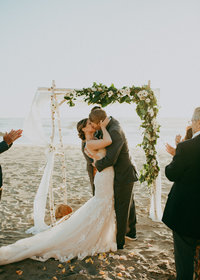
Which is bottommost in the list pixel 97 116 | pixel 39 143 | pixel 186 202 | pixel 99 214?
pixel 99 214

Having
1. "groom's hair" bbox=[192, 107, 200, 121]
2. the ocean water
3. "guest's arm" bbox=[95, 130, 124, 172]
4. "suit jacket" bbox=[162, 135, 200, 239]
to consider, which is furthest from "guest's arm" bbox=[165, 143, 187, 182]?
the ocean water

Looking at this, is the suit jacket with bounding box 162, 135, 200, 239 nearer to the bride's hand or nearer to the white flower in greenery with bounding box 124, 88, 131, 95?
the bride's hand

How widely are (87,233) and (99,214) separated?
1.07ft

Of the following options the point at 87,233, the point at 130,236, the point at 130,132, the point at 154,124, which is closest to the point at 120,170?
the point at 87,233

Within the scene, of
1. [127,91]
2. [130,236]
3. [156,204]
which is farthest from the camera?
[156,204]

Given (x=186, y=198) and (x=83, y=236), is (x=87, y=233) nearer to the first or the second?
(x=83, y=236)

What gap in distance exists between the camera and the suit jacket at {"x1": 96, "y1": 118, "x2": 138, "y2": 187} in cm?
390

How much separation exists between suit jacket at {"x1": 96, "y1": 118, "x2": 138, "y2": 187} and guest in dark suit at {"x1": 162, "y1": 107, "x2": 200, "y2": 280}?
1484 mm

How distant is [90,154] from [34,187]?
4.40m

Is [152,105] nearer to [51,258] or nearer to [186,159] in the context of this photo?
[186,159]

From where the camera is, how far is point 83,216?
3.93 metres

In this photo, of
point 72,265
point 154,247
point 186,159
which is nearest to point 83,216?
point 72,265

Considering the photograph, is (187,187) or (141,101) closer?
(187,187)

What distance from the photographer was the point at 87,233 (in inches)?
153
